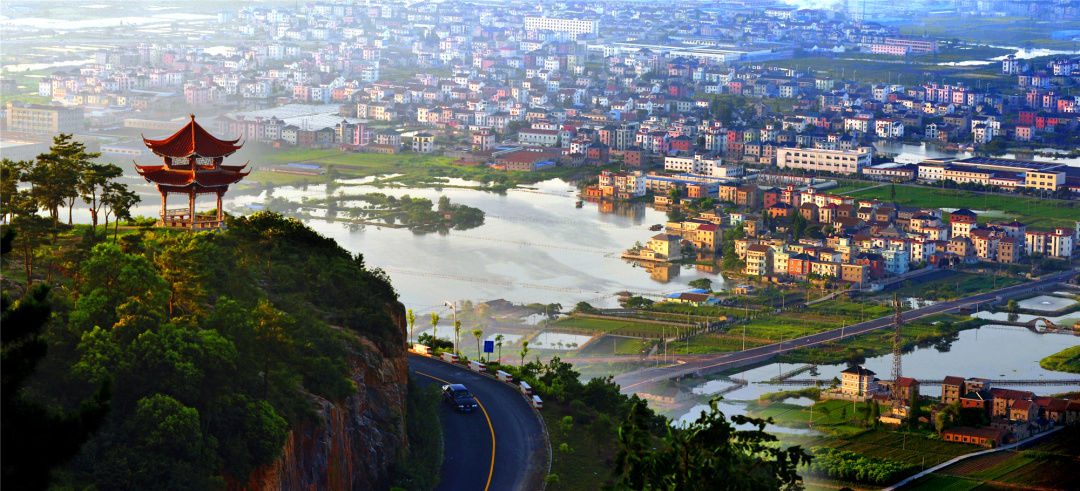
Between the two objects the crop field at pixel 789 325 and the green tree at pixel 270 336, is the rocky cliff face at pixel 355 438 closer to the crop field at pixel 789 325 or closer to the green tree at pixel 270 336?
the green tree at pixel 270 336

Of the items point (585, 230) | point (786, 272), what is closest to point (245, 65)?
point (585, 230)

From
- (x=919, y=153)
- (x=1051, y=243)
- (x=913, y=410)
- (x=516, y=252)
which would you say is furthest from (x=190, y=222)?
(x=919, y=153)

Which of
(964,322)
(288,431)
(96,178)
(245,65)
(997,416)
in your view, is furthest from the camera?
(245,65)

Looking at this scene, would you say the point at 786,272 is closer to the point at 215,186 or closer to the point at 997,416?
the point at 997,416

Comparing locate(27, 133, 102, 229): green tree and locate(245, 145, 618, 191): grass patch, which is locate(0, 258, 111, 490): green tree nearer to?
locate(27, 133, 102, 229): green tree

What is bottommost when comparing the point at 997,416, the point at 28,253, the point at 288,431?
the point at 997,416

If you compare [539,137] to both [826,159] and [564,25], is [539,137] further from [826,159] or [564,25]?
[564,25]
